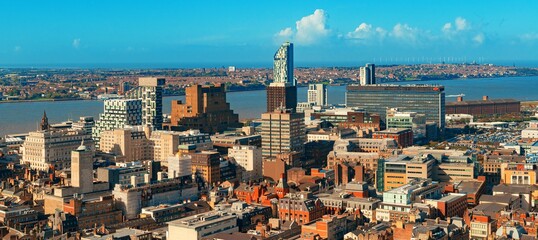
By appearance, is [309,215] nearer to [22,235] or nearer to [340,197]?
[340,197]

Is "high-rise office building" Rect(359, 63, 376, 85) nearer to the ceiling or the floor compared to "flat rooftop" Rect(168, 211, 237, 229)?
nearer to the ceiling

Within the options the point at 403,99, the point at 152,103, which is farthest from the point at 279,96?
the point at 152,103

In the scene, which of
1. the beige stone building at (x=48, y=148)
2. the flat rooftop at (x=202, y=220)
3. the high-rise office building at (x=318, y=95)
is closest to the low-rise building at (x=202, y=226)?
the flat rooftop at (x=202, y=220)

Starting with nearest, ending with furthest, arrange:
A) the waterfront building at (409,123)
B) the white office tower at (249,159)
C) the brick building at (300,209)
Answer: the brick building at (300,209)
the white office tower at (249,159)
the waterfront building at (409,123)

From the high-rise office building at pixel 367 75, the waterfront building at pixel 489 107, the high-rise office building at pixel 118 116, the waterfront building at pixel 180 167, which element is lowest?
the waterfront building at pixel 180 167

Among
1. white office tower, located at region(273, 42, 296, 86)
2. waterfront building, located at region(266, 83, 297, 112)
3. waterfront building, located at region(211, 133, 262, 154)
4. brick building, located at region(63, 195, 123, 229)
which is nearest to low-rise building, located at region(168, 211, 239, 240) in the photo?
brick building, located at region(63, 195, 123, 229)

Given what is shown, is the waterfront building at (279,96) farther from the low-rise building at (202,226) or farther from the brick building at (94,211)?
the low-rise building at (202,226)

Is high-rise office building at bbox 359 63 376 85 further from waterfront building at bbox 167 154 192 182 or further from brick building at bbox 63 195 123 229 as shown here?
brick building at bbox 63 195 123 229
